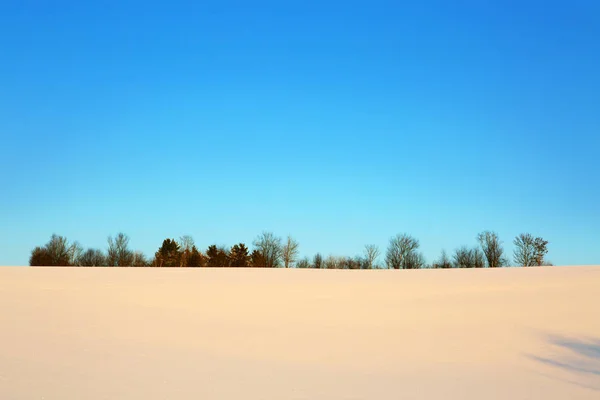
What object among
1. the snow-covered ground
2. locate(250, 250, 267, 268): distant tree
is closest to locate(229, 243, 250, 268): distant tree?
locate(250, 250, 267, 268): distant tree

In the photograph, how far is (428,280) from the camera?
111ft

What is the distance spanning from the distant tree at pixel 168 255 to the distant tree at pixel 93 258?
8423mm

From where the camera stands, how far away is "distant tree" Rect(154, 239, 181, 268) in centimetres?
8162

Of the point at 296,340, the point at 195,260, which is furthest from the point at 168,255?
the point at 296,340

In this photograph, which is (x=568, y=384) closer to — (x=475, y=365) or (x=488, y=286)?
(x=475, y=365)

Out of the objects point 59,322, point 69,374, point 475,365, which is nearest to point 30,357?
point 69,374

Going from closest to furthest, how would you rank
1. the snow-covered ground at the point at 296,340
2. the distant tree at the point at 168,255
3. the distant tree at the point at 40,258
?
1. the snow-covered ground at the point at 296,340
2. the distant tree at the point at 40,258
3. the distant tree at the point at 168,255

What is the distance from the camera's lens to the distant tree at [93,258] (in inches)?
3164

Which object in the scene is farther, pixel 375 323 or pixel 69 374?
pixel 375 323

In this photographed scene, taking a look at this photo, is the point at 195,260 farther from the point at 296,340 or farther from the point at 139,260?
the point at 296,340

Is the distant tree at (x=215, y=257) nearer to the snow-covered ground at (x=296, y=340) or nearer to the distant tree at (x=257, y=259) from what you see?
the distant tree at (x=257, y=259)

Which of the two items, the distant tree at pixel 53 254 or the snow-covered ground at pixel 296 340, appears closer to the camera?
the snow-covered ground at pixel 296 340

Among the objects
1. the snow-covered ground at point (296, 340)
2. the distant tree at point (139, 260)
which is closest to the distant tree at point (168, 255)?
the distant tree at point (139, 260)

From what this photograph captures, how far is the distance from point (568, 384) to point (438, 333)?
20.1 ft
